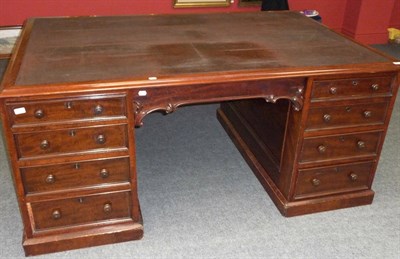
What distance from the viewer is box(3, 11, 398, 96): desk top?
1578 millimetres

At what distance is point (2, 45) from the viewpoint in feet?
12.3

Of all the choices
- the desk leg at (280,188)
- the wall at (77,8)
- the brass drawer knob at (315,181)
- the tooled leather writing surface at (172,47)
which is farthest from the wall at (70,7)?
the brass drawer knob at (315,181)

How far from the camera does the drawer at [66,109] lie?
4.82 ft

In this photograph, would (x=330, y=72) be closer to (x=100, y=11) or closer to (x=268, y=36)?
(x=268, y=36)

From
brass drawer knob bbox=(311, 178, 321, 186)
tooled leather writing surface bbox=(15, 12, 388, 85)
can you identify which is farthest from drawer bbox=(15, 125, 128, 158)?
brass drawer knob bbox=(311, 178, 321, 186)

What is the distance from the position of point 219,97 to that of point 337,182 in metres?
0.81

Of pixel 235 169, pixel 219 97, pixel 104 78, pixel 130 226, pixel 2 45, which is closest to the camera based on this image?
pixel 104 78

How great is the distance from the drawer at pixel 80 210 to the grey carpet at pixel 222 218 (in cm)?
14

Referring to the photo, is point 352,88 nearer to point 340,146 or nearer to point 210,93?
point 340,146

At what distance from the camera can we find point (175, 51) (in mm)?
1827

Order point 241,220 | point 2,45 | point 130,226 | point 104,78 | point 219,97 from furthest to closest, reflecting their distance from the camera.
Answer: point 2,45, point 241,220, point 130,226, point 219,97, point 104,78

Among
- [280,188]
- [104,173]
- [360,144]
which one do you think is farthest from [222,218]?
[360,144]

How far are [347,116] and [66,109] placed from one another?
123 centimetres

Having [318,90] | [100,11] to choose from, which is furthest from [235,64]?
[100,11]
